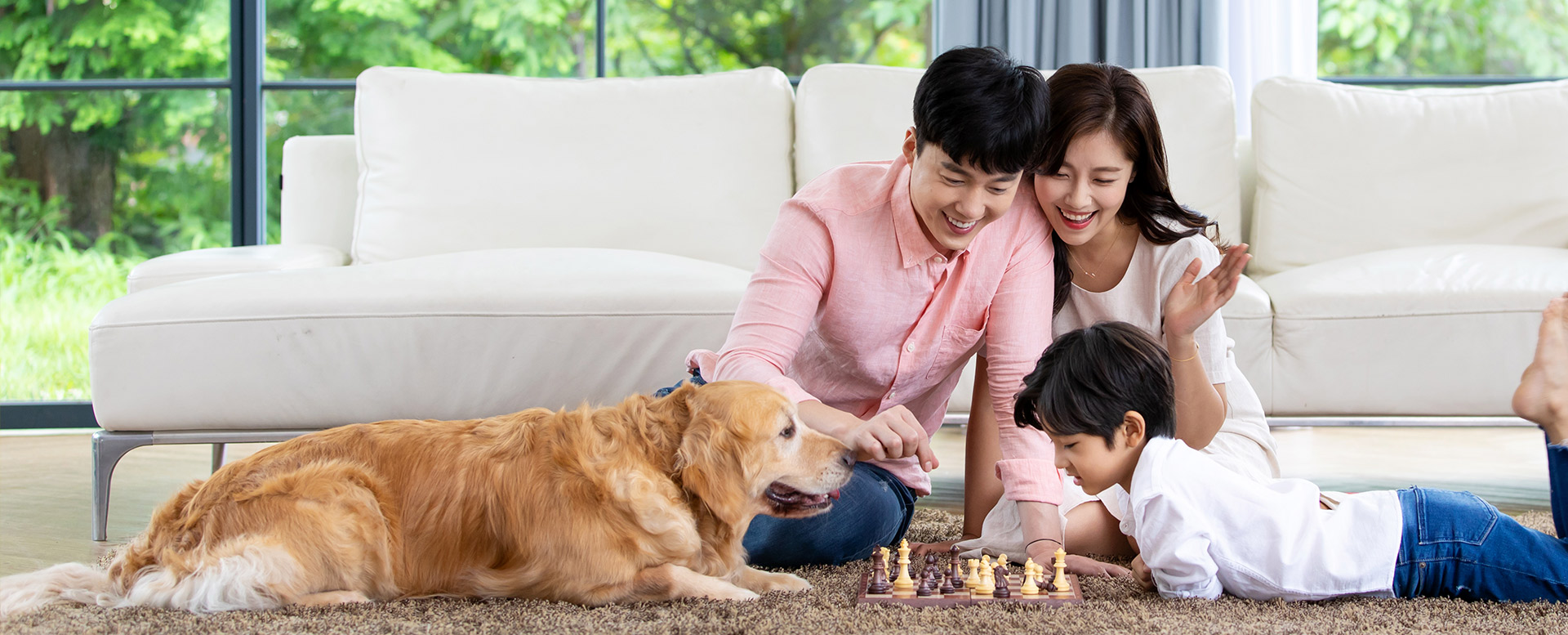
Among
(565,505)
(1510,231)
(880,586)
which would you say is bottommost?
(880,586)

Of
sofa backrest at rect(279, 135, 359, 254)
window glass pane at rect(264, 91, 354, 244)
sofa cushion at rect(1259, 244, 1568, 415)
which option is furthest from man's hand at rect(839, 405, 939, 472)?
window glass pane at rect(264, 91, 354, 244)

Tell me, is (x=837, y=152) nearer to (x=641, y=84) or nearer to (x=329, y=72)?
(x=641, y=84)

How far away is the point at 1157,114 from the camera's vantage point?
3.10m

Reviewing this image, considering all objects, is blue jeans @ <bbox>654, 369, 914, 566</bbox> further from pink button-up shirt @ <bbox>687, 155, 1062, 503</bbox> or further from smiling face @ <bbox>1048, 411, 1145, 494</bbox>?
smiling face @ <bbox>1048, 411, 1145, 494</bbox>

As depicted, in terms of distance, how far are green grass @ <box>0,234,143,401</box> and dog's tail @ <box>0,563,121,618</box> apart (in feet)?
12.0

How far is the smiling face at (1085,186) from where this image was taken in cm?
178

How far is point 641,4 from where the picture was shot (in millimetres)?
5855

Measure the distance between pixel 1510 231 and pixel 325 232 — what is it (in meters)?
3.37

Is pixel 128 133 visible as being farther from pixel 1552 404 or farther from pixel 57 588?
pixel 1552 404

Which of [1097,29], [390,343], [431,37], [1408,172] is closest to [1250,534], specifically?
[390,343]

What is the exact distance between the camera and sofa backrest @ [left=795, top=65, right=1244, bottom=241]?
3111mm

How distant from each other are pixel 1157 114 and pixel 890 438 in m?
1.91

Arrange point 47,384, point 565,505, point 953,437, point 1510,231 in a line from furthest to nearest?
point 47,384, point 953,437, point 1510,231, point 565,505

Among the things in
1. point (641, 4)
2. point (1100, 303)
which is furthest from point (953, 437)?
point (641, 4)
